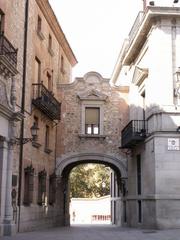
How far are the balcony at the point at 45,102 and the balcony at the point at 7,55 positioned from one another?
4846 millimetres

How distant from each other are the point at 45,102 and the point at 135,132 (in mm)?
4518

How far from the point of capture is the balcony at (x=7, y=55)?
15302mm

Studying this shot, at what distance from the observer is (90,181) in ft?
183

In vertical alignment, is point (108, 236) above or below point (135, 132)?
below

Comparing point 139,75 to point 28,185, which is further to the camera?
point 139,75

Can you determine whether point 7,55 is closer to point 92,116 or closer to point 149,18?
point 149,18

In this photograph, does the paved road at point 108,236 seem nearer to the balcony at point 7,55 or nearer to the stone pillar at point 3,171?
the stone pillar at point 3,171

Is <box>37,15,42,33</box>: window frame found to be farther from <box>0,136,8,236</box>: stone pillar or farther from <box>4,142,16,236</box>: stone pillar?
<box>0,136,8,236</box>: stone pillar

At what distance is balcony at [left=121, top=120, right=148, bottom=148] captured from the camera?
22328 mm

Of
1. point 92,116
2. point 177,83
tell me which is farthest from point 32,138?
point 92,116

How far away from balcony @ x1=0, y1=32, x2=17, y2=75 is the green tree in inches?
1554

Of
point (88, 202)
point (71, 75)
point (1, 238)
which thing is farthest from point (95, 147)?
point (88, 202)

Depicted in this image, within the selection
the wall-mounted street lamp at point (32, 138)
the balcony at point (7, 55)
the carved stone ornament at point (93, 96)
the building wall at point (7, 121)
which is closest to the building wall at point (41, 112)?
the wall-mounted street lamp at point (32, 138)

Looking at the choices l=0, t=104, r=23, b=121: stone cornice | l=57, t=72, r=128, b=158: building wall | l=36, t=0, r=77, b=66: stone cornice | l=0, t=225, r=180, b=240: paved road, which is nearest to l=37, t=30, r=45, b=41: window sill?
l=36, t=0, r=77, b=66: stone cornice
